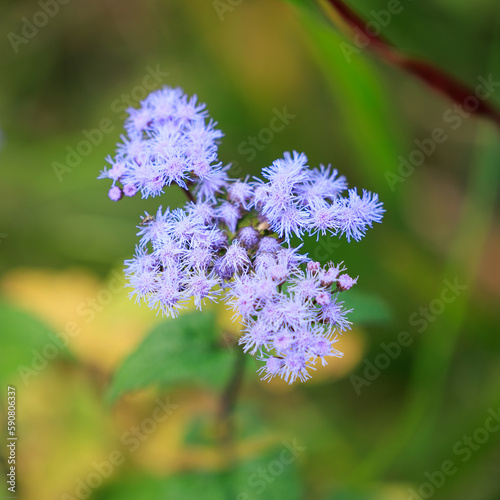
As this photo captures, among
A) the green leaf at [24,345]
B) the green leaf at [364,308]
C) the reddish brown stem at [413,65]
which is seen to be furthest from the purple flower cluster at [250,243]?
the green leaf at [24,345]

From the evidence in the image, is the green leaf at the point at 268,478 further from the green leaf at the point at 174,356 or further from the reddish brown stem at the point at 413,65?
the reddish brown stem at the point at 413,65

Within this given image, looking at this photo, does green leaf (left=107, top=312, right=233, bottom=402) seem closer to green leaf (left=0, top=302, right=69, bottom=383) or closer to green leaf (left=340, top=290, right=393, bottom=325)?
green leaf (left=340, top=290, right=393, bottom=325)

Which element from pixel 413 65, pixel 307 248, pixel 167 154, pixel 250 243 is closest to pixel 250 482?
pixel 307 248

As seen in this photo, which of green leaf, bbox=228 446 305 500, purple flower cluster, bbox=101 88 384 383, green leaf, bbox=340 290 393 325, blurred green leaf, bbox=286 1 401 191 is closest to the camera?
purple flower cluster, bbox=101 88 384 383

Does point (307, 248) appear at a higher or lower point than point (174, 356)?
higher

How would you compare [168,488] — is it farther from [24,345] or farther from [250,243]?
[250,243]

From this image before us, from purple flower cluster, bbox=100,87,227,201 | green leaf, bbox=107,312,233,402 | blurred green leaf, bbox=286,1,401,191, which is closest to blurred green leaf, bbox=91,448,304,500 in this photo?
green leaf, bbox=107,312,233,402
